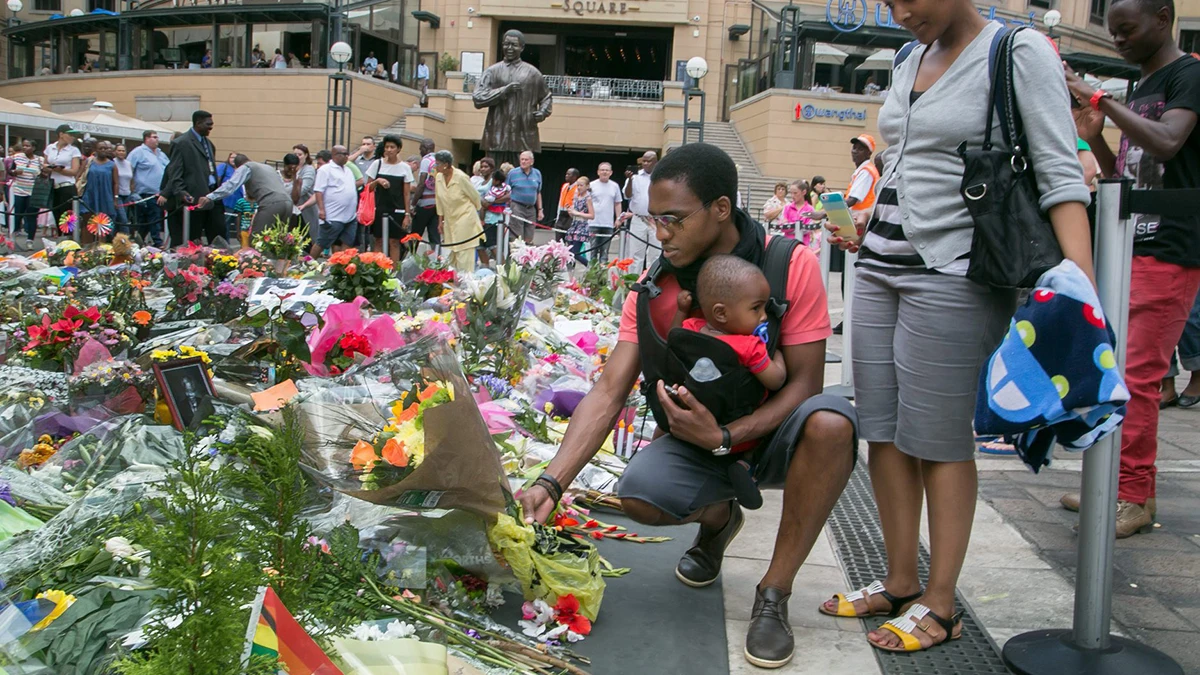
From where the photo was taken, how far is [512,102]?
10.2 meters

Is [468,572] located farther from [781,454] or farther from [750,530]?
[750,530]

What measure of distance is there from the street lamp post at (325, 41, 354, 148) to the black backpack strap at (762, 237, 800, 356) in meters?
22.2

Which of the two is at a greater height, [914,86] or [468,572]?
[914,86]

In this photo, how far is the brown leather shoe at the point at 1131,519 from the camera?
3672 millimetres

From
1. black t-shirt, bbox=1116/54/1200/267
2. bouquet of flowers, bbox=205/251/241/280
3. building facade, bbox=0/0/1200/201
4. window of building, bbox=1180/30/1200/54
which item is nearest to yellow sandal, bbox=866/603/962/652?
black t-shirt, bbox=1116/54/1200/267

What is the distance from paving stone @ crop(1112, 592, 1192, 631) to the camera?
115 inches

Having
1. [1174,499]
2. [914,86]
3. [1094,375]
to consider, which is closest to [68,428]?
[914,86]

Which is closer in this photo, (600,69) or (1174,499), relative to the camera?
(1174,499)

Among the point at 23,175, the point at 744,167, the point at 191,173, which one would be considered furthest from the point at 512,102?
the point at 744,167

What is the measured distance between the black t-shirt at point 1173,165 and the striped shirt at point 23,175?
1725 cm

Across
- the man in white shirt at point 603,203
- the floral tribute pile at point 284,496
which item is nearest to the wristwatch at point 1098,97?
the floral tribute pile at point 284,496

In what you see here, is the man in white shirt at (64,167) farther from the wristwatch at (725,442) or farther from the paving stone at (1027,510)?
the wristwatch at (725,442)

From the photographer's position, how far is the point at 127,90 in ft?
117

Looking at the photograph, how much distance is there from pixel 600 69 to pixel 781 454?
38.7 meters
